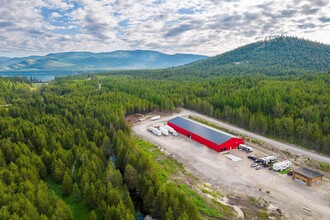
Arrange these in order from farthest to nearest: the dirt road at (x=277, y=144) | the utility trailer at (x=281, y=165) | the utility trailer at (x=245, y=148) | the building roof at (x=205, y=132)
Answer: the building roof at (x=205, y=132), the utility trailer at (x=245, y=148), the dirt road at (x=277, y=144), the utility trailer at (x=281, y=165)

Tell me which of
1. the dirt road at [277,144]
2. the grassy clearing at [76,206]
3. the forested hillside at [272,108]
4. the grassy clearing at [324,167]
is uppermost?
the forested hillside at [272,108]

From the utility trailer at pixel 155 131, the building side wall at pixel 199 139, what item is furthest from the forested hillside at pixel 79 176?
the building side wall at pixel 199 139

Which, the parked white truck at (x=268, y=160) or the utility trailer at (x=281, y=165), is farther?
the parked white truck at (x=268, y=160)

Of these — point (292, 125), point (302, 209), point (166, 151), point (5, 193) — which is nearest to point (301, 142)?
point (292, 125)

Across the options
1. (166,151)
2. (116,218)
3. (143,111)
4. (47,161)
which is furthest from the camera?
(143,111)

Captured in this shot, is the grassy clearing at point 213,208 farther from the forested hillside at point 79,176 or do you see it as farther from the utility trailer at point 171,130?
the utility trailer at point 171,130

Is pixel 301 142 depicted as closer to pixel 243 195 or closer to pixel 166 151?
pixel 243 195
